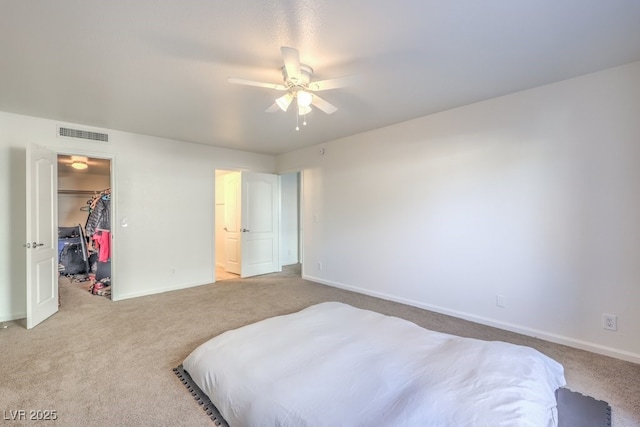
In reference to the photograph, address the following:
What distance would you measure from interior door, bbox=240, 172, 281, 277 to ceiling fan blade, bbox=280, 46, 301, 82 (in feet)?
12.0

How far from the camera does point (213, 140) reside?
490 centimetres

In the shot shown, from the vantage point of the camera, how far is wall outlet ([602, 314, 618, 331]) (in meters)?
2.55

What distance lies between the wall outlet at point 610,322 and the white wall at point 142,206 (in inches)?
203

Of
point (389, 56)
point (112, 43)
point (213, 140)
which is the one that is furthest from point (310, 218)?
point (112, 43)

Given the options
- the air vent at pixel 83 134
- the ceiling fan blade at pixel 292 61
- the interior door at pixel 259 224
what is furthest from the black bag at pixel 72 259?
the ceiling fan blade at pixel 292 61

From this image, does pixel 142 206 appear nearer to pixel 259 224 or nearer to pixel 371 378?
pixel 259 224

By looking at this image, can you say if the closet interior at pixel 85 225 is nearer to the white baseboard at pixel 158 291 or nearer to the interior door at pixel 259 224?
the white baseboard at pixel 158 291

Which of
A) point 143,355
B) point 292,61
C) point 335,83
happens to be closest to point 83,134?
point 143,355

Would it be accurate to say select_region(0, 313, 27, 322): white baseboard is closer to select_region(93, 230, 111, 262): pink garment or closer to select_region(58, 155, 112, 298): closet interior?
select_region(58, 155, 112, 298): closet interior

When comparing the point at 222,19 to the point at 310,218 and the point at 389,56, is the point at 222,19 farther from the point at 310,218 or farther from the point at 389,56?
the point at 310,218

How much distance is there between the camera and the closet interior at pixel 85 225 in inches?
186

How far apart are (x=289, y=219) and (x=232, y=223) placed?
1.57 meters

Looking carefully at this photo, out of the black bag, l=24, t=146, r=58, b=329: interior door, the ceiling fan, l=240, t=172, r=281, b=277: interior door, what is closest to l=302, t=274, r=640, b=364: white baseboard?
l=240, t=172, r=281, b=277: interior door

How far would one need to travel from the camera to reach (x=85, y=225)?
600cm
